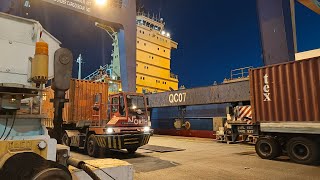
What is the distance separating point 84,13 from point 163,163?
9.60m

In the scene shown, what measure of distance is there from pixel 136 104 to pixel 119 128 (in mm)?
1244

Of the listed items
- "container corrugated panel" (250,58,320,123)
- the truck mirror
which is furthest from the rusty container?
the truck mirror

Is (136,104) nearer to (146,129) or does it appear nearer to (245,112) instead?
(146,129)

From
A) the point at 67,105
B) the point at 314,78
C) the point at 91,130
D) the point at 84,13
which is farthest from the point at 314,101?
the point at 84,13

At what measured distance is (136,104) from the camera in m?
9.66

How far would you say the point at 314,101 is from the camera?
7922mm

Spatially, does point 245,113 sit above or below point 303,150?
above

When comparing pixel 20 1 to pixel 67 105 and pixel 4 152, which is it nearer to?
pixel 67 105

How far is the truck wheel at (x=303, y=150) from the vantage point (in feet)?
25.4

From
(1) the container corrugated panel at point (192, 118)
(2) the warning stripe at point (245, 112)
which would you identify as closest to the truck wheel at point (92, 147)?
(2) the warning stripe at point (245, 112)

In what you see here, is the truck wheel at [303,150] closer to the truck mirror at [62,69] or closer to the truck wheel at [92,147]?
the truck wheel at [92,147]

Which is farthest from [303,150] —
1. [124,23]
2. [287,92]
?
[124,23]

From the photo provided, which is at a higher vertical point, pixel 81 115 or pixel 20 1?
pixel 20 1

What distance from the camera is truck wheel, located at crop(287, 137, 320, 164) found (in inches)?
305
